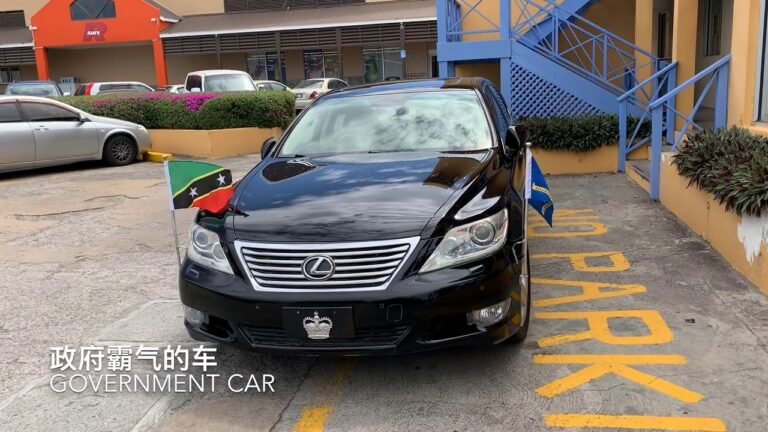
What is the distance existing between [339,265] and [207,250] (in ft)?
2.81

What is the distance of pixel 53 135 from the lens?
1193 cm

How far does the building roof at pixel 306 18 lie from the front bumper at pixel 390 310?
2438 centimetres

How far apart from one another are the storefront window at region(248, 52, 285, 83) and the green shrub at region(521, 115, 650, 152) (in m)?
23.3

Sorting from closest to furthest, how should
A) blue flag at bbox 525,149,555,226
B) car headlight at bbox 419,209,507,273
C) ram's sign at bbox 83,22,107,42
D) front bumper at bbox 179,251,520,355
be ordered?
front bumper at bbox 179,251,520,355 < car headlight at bbox 419,209,507,273 < blue flag at bbox 525,149,555,226 < ram's sign at bbox 83,22,107,42

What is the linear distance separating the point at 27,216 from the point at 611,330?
7.57 m

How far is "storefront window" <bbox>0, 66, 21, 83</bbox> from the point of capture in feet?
116

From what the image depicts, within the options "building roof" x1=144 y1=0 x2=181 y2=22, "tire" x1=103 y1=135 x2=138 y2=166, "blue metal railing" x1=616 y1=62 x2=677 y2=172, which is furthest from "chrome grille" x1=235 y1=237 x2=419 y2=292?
"building roof" x1=144 y1=0 x2=181 y2=22

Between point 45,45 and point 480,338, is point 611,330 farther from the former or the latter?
point 45,45

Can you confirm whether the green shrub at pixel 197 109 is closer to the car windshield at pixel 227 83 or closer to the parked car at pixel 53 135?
the parked car at pixel 53 135

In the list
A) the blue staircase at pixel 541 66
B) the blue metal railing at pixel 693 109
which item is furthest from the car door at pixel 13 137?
the blue metal railing at pixel 693 109

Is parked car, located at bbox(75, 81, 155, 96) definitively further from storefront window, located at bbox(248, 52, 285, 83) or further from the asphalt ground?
the asphalt ground

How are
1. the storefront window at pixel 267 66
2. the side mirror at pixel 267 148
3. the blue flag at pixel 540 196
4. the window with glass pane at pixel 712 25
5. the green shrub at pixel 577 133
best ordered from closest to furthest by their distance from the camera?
the side mirror at pixel 267 148, the blue flag at pixel 540 196, the green shrub at pixel 577 133, the window with glass pane at pixel 712 25, the storefront window at pixel 267 66

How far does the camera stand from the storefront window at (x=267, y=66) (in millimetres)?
32062

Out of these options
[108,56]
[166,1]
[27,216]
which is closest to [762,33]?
[27,216]
